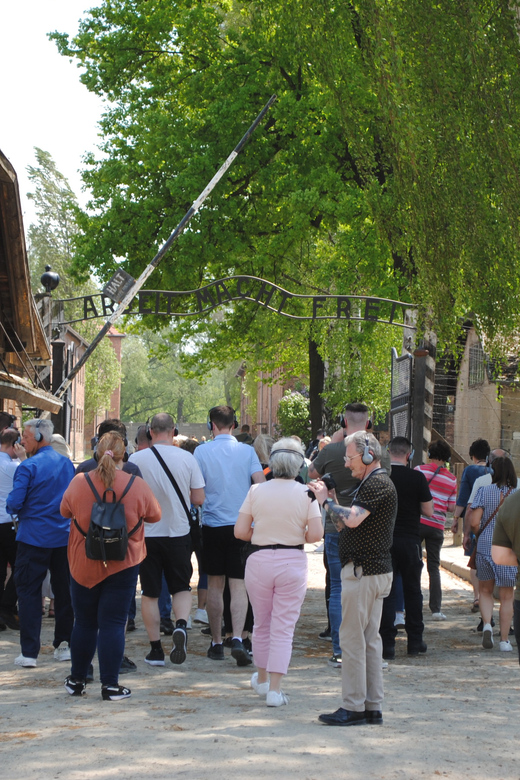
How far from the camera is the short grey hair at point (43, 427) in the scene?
7449 mm

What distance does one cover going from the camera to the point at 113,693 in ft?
20.4

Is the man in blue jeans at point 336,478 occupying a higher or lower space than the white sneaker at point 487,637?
higher

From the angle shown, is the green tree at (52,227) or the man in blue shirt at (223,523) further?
the green tree at (52,227)

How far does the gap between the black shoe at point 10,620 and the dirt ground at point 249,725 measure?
3.37 ft

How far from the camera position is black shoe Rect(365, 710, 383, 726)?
5.70m

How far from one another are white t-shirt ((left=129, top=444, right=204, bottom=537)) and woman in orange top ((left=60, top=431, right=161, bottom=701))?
110 cm

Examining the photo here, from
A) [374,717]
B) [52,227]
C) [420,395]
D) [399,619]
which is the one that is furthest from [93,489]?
[52,227]

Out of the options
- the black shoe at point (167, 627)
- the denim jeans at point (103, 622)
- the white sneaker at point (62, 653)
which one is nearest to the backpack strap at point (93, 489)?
the denim jeans at point (103, 622)

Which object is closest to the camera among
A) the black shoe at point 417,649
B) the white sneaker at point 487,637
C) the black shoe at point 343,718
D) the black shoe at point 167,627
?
the black shoe at point 343,718

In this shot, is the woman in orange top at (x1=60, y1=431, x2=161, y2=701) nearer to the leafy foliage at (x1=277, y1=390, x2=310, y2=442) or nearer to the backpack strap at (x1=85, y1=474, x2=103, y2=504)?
the backpack strap at (x1=85, y1=474, x2=103, y2=504)

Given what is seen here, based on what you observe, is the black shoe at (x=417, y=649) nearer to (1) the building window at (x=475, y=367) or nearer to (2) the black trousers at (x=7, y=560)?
(2) the black trousers at (x=7, y=560)

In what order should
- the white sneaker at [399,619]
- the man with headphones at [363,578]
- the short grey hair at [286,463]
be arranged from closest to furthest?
the man with headphones at [363,578], the short grey hair at [286,463], the white sneaker at [399,619]

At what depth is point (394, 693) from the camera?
6695 mm

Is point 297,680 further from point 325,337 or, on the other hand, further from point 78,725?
point 325,337
